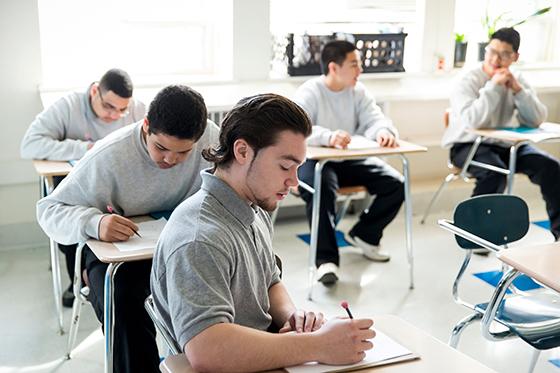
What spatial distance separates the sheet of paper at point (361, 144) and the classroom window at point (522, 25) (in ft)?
6.28

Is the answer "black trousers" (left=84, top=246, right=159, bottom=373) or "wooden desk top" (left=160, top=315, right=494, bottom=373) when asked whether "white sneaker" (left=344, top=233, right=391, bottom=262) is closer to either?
"black trousers" (left=84, top=246, right=159, bottom=373)

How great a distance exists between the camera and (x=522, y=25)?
5625mm

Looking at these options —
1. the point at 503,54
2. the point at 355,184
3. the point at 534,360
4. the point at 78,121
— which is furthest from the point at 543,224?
the point at 78,121

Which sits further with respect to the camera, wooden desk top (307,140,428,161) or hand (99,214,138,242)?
wooden desk top (307,140,428,161)

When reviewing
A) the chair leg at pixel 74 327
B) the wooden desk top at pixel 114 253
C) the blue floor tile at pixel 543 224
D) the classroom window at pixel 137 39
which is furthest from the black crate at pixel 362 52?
the wooden desk top at pixel 114 253

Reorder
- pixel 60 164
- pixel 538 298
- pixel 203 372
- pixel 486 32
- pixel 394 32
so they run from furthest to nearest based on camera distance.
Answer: pixel 486 32, pixel 394 32, pixel 60 164, pixel 538 298, pixel 203 372

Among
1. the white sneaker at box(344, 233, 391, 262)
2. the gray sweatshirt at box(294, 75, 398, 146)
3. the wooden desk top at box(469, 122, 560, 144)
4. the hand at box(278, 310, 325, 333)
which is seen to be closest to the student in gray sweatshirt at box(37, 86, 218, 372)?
the hand at box(278, 310, 325, 333)

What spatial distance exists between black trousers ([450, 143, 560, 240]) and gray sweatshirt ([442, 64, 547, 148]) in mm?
84

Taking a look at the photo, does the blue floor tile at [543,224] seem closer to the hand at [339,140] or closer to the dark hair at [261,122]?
the hand at [339,140]

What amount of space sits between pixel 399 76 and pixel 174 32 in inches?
61.2

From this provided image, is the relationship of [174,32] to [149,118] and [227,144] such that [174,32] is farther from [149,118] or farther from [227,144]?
[227,144]

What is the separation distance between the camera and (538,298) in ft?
8.11

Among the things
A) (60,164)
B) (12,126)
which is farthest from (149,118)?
(12,126)

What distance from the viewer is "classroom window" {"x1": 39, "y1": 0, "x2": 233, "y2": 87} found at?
4.27m
